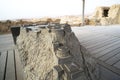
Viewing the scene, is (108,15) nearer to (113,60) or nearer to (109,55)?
(109,55)

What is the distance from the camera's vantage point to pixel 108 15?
1061cm

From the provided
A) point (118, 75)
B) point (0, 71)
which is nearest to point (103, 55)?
point (118, 75)

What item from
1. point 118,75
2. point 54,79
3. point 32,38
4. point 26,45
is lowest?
point 118,75

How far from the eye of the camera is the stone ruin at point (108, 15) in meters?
8.84

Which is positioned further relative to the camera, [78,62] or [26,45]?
[26,45]

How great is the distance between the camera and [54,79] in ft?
2.75

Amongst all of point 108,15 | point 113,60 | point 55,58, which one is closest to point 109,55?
point 113,60

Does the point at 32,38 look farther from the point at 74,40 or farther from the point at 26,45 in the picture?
the point at 74,40

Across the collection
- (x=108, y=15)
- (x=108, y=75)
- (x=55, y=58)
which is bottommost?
(x=108, y=75)

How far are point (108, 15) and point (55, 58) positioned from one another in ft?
36.2

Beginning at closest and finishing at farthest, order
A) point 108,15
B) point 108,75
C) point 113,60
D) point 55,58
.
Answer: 1. point 55,58
2. point 108,75
3. point 113,60
4. point 108,15

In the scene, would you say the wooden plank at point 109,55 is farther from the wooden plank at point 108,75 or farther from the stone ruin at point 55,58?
the stone ruin at point 55,58

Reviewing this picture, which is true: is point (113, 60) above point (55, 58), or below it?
below

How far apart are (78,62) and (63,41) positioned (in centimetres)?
22
